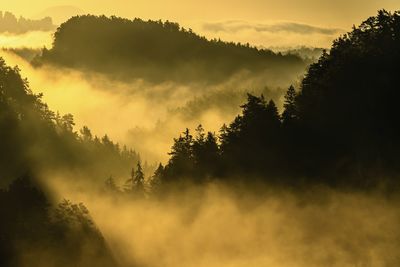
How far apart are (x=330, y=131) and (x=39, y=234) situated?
31195mm

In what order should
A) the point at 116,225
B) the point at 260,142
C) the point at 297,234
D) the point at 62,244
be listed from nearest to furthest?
1. the point at 62,244
2. the point at 297,234
3. the point at 260,142
4. the point at 116,225

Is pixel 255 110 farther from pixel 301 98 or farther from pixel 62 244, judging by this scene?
pixel 62 244

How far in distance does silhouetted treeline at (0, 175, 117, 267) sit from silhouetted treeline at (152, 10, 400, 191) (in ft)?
54.4

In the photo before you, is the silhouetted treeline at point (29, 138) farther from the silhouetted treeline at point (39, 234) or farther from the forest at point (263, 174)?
the silhouetted treeline at point (39, 234)

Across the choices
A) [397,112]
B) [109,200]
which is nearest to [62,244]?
[109,200]

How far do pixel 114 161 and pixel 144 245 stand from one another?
214 ft

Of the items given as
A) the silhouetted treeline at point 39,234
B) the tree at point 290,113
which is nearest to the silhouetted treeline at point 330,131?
the tree at point 290,113

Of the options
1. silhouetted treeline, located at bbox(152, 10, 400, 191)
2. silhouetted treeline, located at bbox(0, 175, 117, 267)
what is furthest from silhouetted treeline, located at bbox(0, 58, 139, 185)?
silhouetted treeline, located at bbox(152, 10, 400, 191)

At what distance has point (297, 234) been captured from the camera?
65.6 meters

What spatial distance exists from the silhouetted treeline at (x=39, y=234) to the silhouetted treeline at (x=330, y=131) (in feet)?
54.4

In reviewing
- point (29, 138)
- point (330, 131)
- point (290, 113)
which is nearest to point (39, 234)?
point (29, 138)

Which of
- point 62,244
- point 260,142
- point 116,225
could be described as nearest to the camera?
point 62,244

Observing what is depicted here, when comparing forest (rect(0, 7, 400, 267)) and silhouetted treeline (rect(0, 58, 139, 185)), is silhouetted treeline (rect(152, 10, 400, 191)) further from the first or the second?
silhouetted treeline (rect(0, 58, 139, 185))

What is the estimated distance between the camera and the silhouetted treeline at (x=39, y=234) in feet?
184
